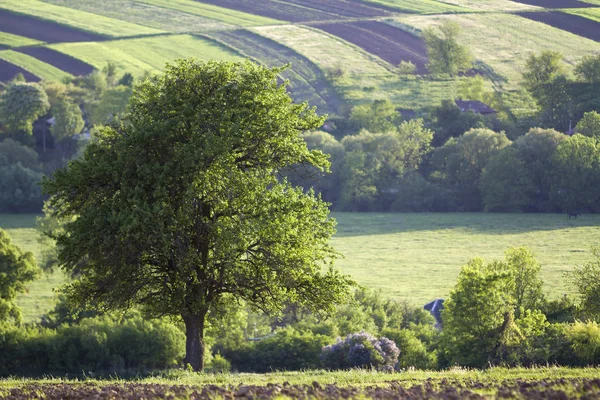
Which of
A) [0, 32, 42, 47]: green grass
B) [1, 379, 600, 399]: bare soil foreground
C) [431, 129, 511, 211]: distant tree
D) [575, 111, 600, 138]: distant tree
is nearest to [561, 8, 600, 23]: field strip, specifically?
[575, 111, 600, 138]: distant tree

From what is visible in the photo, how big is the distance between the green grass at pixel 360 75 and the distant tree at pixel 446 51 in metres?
3.84

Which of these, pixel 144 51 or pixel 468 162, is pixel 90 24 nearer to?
pixel 144 51

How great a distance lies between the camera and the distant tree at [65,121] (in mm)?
147625

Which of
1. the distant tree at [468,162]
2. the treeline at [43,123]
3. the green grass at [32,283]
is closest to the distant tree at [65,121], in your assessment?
the treeline at [43,123]

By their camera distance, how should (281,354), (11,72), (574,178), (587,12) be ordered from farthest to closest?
(587,12) → (11,72) → (574,178) → (281,354)

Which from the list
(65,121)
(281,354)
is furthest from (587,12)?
(281,354)

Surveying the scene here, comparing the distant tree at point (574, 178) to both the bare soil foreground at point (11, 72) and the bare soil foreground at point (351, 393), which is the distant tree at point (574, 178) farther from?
the bare soil foreground at point (351, 393)

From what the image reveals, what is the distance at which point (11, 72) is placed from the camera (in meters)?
164

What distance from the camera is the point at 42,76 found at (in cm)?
16362

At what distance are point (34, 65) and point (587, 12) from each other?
11582 cm

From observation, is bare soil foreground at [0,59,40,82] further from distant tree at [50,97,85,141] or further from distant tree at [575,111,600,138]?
distant tree at [575,111,600,138]

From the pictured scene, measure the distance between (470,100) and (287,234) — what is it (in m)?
148

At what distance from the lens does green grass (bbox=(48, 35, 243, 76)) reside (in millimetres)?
174975

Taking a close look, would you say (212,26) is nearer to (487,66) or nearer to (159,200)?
(487,66)
